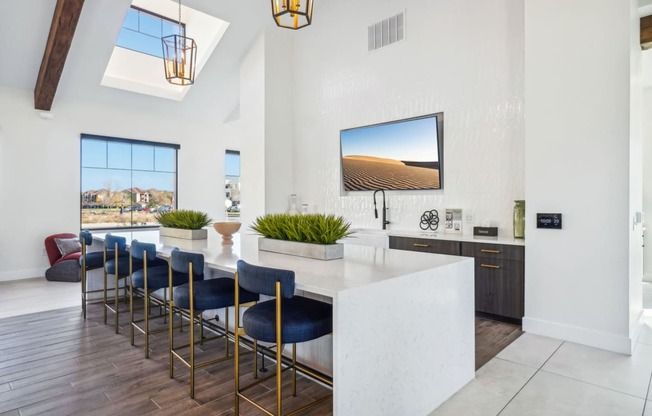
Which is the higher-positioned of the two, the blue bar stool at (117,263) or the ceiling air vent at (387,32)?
the ceiling air vent at (387,32)

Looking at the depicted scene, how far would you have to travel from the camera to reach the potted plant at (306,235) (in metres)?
2.39

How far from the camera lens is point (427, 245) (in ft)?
13.4

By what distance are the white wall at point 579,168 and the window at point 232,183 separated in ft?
21.2

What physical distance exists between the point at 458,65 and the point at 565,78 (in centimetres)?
139

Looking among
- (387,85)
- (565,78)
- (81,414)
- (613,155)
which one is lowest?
(81,414)

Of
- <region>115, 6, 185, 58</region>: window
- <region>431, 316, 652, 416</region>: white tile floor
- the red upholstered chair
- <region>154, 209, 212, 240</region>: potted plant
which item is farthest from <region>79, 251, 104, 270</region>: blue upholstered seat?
<region>115, 6, 185, 58</region>: window

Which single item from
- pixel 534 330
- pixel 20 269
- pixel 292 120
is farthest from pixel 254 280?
pixel 20 269

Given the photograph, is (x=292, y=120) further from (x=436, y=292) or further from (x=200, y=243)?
(x=436, y=292)

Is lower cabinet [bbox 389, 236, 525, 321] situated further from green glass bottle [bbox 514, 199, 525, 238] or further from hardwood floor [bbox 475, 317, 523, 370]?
green glass bottle [bbox 514, 199, 525, 238]

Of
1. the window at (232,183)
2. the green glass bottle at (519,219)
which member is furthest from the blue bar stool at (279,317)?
the window at (232,183)

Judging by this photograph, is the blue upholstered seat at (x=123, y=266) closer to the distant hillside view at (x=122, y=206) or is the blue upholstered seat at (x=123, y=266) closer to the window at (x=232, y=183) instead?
the distant hillside view at (x=122, y=206)

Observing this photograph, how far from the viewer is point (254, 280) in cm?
183

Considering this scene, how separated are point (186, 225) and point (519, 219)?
327 centimetres

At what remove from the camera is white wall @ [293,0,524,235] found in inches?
158
